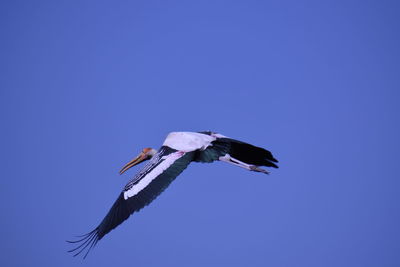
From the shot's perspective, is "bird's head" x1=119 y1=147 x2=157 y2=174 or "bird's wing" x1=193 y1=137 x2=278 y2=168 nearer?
"bird's wing" x1=193 y1=137 x2=278 y2=168

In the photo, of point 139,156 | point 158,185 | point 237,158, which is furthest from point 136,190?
point 139,156

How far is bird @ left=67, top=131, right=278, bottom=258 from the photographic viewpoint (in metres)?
9.64

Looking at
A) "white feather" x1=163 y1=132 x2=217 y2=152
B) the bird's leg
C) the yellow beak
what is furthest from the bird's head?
the bird's leg

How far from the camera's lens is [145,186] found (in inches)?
402

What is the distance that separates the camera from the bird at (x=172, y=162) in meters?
9.64

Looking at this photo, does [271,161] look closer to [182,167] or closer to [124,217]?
[182,167]

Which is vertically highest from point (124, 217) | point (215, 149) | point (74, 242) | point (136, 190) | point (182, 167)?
point (215, 149)

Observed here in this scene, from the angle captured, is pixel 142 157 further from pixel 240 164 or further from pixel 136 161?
pixel 240 164

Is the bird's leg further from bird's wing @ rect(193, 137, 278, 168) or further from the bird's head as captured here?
the bird's head

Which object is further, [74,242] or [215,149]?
[215,149]

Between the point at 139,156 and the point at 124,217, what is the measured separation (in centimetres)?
532

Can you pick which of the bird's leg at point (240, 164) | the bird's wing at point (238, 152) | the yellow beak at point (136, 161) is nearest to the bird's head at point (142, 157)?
the yellow beak at point (136, 161)

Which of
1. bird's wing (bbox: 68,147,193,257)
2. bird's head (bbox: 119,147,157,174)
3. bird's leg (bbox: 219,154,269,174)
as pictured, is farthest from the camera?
bird's head (bbox: 119,147,157,174)

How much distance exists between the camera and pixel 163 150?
11.5 m
